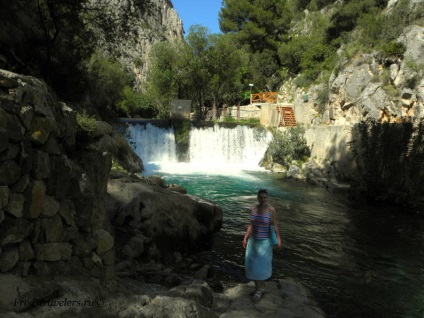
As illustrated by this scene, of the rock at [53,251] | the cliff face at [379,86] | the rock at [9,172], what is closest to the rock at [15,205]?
the rock at [9,172]

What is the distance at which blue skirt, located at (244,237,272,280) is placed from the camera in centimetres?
542

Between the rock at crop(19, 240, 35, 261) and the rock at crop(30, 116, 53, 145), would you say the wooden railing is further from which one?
the rock at crop(19, 240, 35, 261)

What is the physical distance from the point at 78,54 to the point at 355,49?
67.5ft

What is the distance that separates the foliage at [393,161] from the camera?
13156 millimetres

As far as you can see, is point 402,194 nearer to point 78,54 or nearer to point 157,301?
point 157,301

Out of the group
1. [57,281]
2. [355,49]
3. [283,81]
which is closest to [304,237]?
[57,281]

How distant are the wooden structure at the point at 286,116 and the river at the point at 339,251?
531 inches

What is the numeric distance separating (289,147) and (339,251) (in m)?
15.2

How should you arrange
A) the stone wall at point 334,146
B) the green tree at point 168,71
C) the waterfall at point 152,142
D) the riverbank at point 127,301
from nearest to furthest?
the riverbank at point 127,301
the stone wall at point 334,146
the waterfall at point 152,142
the green tree at point 168,71

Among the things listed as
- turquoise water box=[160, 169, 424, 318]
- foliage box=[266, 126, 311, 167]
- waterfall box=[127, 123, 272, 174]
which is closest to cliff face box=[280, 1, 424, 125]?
foliage box=[266, 126, 311, 167]

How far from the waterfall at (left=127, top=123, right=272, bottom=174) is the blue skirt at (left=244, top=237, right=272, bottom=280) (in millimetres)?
18190

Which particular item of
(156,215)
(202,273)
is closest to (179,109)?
(156,215)

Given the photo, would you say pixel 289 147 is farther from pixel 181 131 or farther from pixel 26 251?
pixel 26 251

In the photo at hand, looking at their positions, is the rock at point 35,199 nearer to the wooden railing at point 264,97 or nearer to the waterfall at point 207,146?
the waterfall at point 207,146
